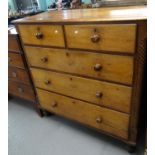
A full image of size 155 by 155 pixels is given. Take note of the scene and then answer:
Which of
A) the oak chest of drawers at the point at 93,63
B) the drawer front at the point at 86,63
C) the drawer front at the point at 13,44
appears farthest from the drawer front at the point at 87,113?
the drawer front at the point at 13,44

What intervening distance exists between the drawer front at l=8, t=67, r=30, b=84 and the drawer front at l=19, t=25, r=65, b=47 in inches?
15.5

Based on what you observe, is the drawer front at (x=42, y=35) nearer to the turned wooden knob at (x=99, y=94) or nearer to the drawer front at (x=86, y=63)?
the drawer front at (x=86, y=63)

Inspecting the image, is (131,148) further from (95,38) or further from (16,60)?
(16,60)

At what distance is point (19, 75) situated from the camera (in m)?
1.75

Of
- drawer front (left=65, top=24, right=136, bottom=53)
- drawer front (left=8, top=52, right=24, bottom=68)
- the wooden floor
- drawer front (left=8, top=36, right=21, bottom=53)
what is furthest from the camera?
drawer front (left=8, top=52, right=24, bottom=68)

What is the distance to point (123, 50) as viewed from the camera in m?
0.94

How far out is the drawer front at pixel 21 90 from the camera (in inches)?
69.7

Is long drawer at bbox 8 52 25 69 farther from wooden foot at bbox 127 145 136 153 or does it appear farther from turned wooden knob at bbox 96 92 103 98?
wooden foot at bbox 127 145 136 153

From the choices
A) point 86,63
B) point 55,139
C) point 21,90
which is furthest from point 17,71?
point 86,63

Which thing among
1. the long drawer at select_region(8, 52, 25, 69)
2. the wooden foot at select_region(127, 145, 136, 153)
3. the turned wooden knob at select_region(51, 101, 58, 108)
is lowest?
the wooden foot at select_region(127, 145, 136, 153)

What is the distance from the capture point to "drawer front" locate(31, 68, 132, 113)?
110 centimetres

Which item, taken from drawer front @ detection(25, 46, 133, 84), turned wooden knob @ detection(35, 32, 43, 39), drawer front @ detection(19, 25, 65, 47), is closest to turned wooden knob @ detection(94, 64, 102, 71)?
drawer front @ detection(25, 46, 133, 84)
